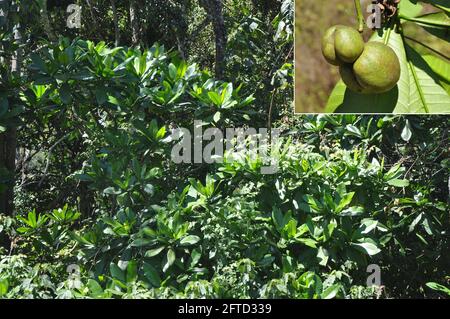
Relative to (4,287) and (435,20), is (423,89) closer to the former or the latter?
(435,20)

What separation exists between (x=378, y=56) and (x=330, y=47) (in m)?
0.19

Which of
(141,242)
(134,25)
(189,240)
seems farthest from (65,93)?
(134,25)

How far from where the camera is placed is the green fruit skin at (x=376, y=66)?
7.12 feet

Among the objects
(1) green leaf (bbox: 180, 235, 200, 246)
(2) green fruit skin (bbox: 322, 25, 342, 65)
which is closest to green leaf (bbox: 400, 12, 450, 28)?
(2) green fruit skin (bbox: 322, 25, 342, 65)

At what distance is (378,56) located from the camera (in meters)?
2.17

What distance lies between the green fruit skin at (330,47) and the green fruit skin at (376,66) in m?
0.08

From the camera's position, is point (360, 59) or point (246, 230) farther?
point (246, 230)

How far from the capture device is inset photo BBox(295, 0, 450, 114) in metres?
2.19

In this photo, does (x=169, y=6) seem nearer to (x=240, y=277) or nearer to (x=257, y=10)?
(x=257, y=10)

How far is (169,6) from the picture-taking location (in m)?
6.77

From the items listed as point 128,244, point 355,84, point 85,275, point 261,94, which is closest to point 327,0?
point 355,84
